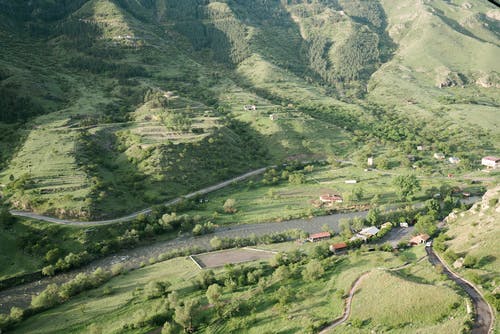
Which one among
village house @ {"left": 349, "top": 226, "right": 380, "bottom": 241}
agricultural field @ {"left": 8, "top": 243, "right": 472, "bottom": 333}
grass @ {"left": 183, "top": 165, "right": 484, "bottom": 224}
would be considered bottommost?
grass @ {"left": 183, "top": 165, "right": 484, "bottom": 224}

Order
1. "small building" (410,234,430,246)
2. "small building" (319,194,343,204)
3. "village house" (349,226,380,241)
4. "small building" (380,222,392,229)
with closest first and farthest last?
"small building" (410,234,430,246) → "village house" (349,226,380,241) → "small building" (380,222,392,229) → "small building" (319,194,343,204)

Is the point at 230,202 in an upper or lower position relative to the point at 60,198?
lower

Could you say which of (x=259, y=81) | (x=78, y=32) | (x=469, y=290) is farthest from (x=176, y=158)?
(x=78, y=32)

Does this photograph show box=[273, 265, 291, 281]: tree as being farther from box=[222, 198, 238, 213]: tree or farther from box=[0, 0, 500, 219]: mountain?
box=[0, 0, 500, 219]: mountain

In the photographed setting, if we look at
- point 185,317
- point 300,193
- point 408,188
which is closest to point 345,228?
point 300,193

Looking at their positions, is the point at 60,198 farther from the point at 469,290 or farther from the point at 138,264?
the point at 469,290

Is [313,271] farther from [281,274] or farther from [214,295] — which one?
[214,295]

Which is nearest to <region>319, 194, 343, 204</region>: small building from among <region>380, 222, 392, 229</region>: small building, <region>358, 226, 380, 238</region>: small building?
<region>380, 222, 392, 229</region>: small building
